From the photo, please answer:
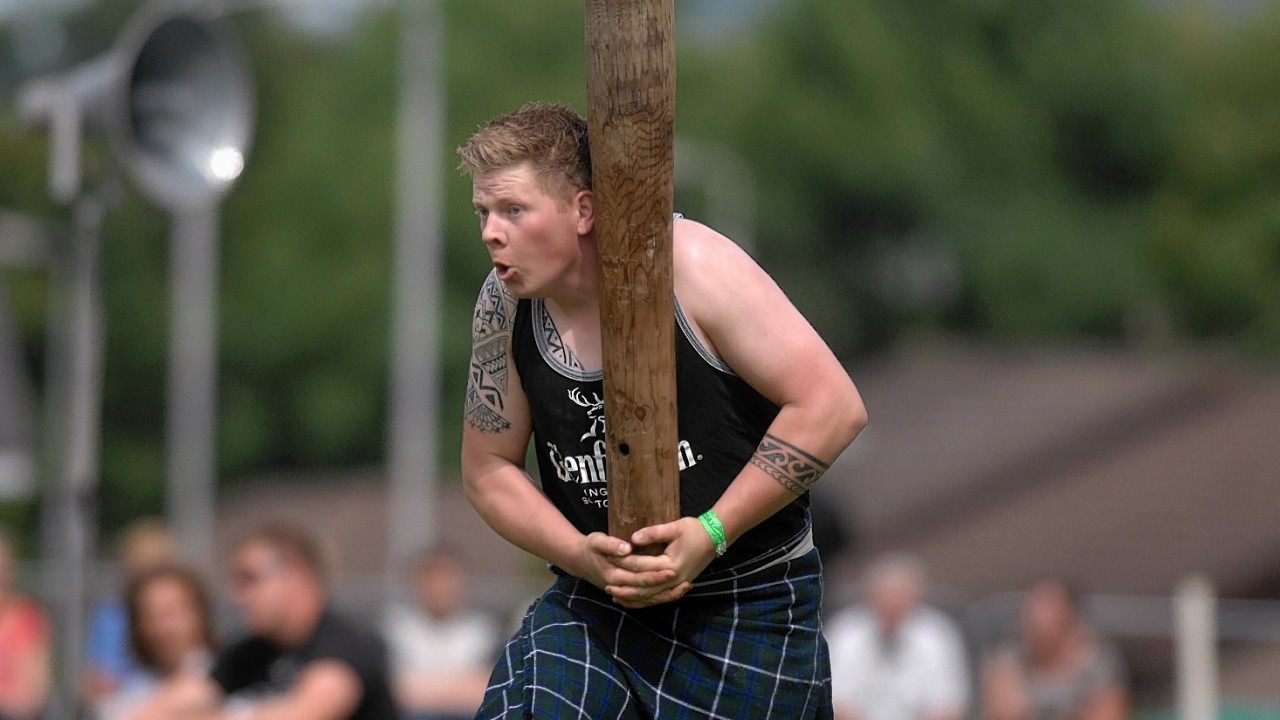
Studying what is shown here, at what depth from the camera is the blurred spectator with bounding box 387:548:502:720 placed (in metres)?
9.24

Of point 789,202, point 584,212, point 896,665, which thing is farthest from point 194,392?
point 584,212

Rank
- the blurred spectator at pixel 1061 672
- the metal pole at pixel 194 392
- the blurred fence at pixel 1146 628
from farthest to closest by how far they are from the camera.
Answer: the metal pole at pixel 194 392 → the blurred fence at pixel 1146 628 → the blurred spectator at pixel 1061 672

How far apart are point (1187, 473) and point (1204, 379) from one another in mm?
5687

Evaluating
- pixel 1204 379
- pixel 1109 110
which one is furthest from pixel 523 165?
pixel 1109 110

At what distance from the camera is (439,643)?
9547mm

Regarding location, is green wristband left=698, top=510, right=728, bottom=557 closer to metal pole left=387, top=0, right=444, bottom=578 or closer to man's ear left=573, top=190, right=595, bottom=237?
man's ear left=573, top=190, right=595, bottom=237

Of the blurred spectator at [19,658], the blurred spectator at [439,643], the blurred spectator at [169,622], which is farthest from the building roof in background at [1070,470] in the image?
the blurred spectator at [169,622]

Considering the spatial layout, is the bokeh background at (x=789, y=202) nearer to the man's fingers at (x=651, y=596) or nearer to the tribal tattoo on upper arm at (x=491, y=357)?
the tribal tattoo on upper arm at (x=491, y=357)

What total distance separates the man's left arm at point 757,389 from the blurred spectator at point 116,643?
5402mm

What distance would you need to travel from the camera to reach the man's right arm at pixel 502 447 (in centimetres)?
382

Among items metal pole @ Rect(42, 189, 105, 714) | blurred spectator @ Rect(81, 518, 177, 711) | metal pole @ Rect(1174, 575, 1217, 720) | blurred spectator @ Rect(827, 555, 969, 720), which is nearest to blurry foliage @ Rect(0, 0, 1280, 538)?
metal pole @ Rect(1174, 575, 1217, 720)

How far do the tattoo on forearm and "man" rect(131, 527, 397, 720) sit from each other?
9.27 feet

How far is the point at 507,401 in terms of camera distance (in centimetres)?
390

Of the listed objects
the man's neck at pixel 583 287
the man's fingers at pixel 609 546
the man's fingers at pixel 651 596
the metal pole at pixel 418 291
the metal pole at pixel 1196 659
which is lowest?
the metal pole at pixel 1196 659
